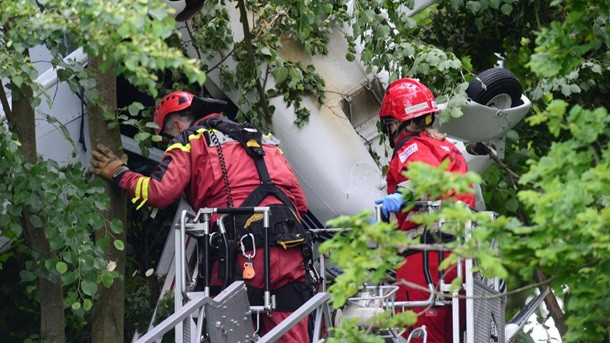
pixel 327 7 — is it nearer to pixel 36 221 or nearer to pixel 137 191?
pixel 137 191

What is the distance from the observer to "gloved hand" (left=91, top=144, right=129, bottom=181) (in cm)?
848

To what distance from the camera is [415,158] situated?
7895 mm

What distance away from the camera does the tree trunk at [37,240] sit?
8.10 meters

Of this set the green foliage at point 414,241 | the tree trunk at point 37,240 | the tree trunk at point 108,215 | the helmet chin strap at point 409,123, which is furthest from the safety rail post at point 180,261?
the green foliage at point 414,241

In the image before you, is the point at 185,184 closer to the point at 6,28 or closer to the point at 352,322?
the point at 6,28

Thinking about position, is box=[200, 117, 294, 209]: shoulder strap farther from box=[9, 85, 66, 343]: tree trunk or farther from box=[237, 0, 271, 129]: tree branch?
box=[237, 0, 271, 129]: tree branch

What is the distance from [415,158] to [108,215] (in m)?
1.97

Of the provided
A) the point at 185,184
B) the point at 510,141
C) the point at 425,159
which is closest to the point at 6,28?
the point at 185,184

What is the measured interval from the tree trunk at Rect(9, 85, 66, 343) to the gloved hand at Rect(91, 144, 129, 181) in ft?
1.63

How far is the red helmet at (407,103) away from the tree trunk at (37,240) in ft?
6.46

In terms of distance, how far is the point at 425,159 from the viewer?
786 centimetres

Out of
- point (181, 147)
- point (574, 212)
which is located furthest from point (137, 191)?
point (574, 212)

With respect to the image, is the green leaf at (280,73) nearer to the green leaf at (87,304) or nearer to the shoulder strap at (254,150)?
the shoulder strap at (254,150)

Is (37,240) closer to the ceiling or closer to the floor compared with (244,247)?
closer to the ceiling
